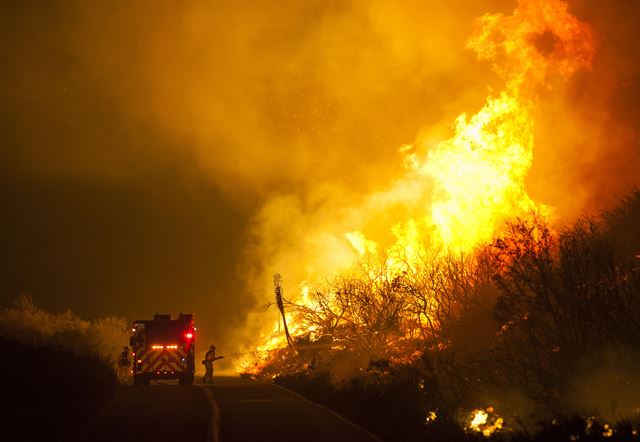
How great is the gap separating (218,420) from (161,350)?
1885 cm

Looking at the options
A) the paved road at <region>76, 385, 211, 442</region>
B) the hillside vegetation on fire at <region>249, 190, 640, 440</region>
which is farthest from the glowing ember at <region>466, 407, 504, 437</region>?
the paved road at <region>76, 385, 211, 442</region>

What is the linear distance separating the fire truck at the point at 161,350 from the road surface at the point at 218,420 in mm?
9018

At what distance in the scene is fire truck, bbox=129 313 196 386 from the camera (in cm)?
3641

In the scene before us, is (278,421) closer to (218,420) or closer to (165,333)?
(218,420)

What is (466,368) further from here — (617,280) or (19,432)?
(19,432)

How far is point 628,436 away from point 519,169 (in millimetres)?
26270

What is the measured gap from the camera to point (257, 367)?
46.3m

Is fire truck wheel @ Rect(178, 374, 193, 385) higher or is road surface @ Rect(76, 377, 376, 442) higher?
fire truck wheel @ Rect(178, 374, 193, 385)

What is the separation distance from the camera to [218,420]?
18.4 m

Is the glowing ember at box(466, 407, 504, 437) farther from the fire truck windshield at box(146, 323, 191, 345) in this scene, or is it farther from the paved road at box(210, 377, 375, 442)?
the fire truck windshield at box(146, 323, 191, 345)

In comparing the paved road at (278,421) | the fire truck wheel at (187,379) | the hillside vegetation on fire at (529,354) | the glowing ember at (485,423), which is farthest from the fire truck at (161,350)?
the glowing ember at (485,423)

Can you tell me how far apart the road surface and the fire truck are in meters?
9.02

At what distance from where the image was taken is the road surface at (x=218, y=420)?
50.9 feet

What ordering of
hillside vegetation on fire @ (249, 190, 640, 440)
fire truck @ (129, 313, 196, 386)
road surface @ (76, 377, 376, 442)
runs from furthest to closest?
1. fire truck @ (129, 313, 196, 386)
2. road surface @ (76, 377, 376, 442)
3. hillside vegetation on fire @ (249, 190, 640, 440)
